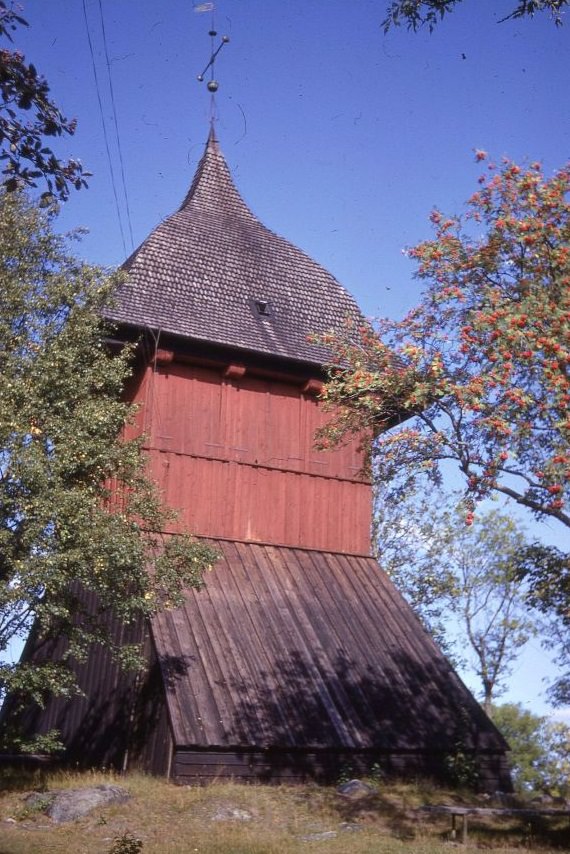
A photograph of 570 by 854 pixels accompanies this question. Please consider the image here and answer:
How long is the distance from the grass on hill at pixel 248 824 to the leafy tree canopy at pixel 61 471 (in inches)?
83.4

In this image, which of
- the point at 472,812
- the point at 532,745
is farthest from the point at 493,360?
the point at 532,745

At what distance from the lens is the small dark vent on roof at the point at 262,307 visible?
82.5 feet

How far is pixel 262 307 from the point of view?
83.0 feet

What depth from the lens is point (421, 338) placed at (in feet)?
49.3

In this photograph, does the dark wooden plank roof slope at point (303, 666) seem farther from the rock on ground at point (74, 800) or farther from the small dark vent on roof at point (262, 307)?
the small dark vent on roof at point (262, 307)

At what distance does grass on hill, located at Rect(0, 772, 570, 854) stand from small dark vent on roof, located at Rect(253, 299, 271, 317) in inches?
460

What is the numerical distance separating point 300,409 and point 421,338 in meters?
9.90

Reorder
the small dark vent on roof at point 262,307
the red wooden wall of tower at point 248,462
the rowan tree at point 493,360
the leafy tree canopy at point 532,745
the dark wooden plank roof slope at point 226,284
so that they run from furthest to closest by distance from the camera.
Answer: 1. the leafy tree canopy at point 532,745
2. the small dark vent on roof at point 262,307
3. the dark wooden plank roof slope at point 226,284
4. the red wooden wall of tower at point 248,462
5. the rowan tree at point 493,360

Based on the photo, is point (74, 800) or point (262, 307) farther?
point (262, 307)

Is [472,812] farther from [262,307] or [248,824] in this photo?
[262,307]

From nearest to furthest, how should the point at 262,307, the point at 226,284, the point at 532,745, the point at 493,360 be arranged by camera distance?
1. the point at 493,360
2. the point at 262,307
3. the point at 226,284
4. the point at 532,745

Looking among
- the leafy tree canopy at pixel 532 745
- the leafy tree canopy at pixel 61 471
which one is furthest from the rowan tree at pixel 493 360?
the leafy tree canopy at pixel 532 745

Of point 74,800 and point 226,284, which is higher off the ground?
point 226,284

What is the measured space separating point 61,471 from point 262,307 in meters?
9.44
